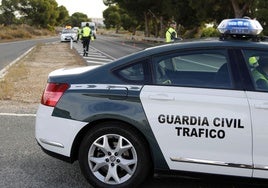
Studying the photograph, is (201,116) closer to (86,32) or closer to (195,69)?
(195,69)

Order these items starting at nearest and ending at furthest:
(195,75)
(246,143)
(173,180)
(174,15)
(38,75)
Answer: (246,143) < (195,75) < (173,180) < (38,75) < (174,15)

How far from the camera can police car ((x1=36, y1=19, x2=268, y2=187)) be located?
3.82m

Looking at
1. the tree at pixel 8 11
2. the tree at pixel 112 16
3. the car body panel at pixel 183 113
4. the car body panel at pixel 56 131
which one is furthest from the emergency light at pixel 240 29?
the tree at pixel 112 16

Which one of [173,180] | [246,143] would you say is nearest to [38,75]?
[173,180]

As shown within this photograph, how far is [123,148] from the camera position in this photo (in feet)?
13.4

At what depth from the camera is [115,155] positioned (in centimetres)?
411

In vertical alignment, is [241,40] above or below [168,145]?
above

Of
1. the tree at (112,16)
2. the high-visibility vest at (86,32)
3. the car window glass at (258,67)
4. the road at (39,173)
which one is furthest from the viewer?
the tree at (112,16)

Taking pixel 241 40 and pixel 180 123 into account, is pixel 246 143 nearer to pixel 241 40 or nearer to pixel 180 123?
pixel 180 123

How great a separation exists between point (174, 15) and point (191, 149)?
40471 mm

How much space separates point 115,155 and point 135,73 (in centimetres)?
80

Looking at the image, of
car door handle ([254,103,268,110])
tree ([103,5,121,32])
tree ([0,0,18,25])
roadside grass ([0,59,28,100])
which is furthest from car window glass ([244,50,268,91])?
tree ([103,5,121,32])

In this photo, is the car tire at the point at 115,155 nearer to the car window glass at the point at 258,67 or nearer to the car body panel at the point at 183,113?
the car body panel at the point at 183,113

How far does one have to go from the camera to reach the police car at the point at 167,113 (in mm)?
3816
